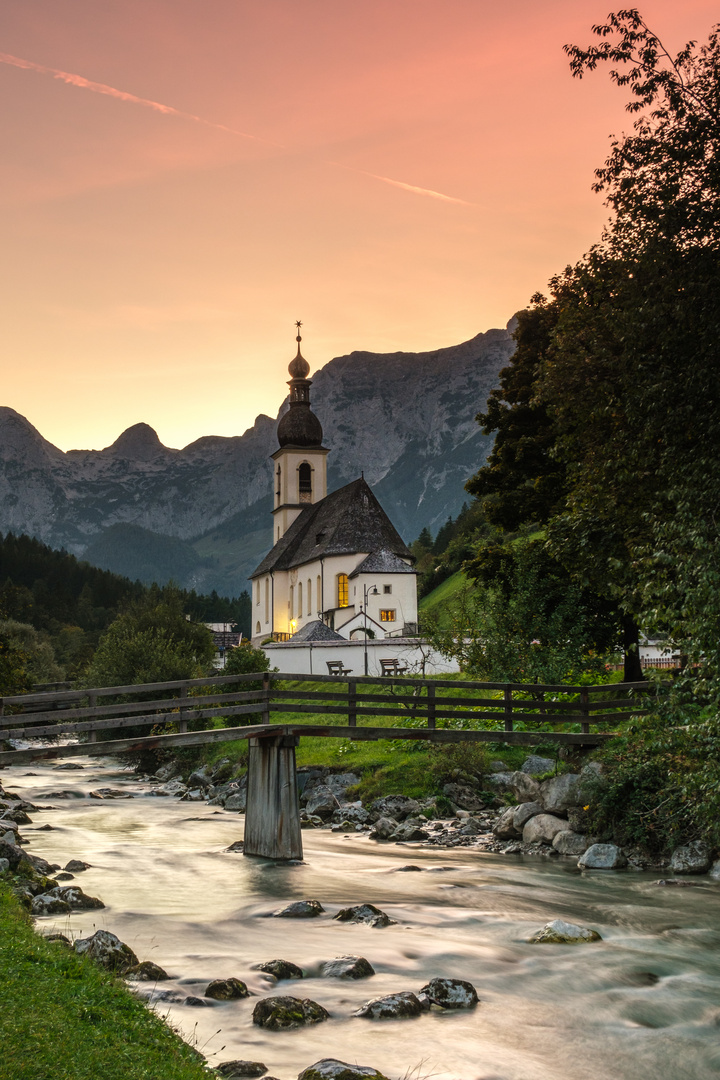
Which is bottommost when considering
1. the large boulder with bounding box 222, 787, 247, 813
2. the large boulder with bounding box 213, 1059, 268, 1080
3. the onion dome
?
the large boulder with bounding box 222, 787, 247, 813

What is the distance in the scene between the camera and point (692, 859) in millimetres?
19047

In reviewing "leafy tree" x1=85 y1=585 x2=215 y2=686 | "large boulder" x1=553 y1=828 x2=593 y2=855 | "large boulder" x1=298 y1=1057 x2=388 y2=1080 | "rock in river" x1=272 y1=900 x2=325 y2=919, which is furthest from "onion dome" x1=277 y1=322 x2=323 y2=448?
"large boulder" x1=298 y1=1057 x2=388 y2=1080

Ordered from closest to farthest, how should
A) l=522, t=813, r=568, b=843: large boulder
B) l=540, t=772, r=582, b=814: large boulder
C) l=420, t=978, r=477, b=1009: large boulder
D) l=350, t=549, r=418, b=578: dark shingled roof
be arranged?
l=420, t=978, r=477, b=1009: large boulder < l=522, t=813, r=568, b=843: large boulder < l=540, t=772, r=582, b=814: large boulder < l=350, t=549, r=418, b=578: dark shingled roof

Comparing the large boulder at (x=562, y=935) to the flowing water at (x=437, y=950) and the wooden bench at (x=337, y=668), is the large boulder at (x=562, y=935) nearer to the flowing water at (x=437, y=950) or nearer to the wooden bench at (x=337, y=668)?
the flowing water at (x=437, y=950)

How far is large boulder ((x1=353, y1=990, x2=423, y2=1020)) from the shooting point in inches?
439

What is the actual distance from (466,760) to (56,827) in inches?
453

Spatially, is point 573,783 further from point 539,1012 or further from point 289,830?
point 539,1012

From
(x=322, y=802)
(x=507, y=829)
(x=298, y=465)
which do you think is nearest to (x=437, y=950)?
(x=507, y=829)

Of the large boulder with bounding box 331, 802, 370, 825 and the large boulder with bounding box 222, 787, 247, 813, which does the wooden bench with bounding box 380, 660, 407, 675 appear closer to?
A: the large boulder with bounding box 222, 787, 247, 813

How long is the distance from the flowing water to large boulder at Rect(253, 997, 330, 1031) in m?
0.15

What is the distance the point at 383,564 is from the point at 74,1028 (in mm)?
73658

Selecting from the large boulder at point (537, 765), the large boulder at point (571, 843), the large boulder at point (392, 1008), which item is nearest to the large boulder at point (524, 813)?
the large boulder at point (571, 843)

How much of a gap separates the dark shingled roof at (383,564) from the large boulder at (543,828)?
58.2 meters

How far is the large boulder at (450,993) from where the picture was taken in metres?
11.7
